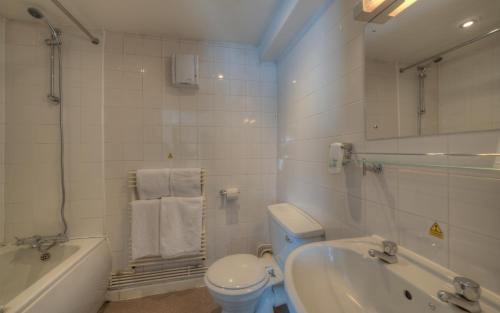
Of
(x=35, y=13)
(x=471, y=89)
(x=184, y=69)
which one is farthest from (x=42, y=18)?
(x=471, y=89)

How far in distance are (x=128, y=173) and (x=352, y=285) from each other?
179 centimetres

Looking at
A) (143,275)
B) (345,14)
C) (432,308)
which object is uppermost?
(345,14)

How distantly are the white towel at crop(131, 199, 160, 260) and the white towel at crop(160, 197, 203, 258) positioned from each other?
6cm

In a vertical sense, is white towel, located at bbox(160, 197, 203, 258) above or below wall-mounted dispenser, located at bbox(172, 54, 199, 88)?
below

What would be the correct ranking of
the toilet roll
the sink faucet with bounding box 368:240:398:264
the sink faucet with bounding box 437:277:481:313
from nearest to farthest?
the sink faucet with bounding box 437:277:481:313 < the sink faucet with bounding box 368:240:398:264 < the toilet roll

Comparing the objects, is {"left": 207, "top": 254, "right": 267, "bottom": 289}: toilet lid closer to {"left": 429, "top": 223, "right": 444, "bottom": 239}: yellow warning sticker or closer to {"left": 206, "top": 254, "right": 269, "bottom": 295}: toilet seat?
{"left": 206, "top": 254, "right": 269, "bottom": 295}: toilet seat

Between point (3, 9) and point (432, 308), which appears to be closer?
point (432, 308)

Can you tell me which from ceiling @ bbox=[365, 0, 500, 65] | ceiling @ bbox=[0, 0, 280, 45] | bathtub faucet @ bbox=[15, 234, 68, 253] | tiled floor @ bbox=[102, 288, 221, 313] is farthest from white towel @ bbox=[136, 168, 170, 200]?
ceiling @ bbox=[365, 0, 500, 65]

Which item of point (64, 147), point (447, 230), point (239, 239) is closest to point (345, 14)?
point (447, 230)

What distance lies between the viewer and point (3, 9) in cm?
150

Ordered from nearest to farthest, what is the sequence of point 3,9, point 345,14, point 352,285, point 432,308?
point 432,308, point 352,285, point 345,14, point 3,9

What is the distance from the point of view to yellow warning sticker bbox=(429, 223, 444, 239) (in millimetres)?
683

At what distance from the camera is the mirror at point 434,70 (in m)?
0.58

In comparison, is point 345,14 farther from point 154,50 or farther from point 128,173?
point 128,173
